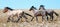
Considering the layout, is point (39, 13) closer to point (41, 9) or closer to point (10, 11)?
point (41, 9)

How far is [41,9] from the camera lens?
2180 cm

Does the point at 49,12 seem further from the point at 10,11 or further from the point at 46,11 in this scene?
the point at 10,11

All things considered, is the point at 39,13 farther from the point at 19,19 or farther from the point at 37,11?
the point at 19,19

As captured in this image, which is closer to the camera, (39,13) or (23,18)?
(39,13)

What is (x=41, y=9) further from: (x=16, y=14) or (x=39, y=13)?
(x=16, y=14)

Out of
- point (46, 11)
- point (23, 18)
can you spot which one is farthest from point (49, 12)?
point (23, 18)

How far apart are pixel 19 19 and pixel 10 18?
984 millimetres

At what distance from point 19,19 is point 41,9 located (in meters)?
2.19

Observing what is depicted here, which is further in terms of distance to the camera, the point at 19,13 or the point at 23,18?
the point at 23,18

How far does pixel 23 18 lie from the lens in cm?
2323

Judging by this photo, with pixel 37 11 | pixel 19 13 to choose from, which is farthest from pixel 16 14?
pixel 37 11

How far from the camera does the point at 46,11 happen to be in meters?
21.9

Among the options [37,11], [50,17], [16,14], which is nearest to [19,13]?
[16,14]

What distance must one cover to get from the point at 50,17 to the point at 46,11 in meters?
0.87
